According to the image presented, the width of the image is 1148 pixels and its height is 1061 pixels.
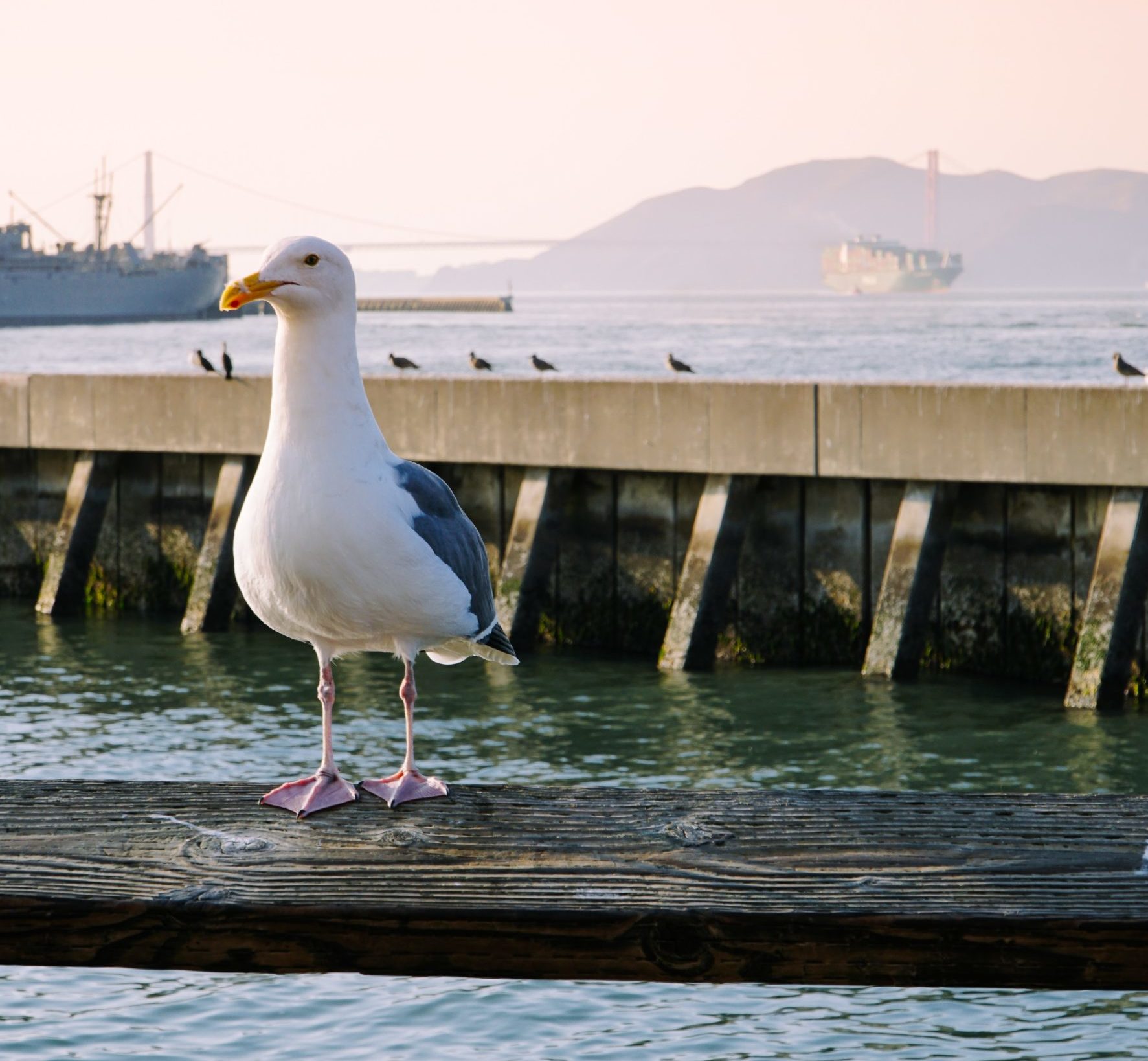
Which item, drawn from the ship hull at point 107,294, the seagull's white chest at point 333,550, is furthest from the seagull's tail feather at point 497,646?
the ship hull at point 107,294

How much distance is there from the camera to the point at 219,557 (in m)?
16.7

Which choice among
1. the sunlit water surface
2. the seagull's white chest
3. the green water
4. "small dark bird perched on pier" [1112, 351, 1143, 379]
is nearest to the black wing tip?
the seagull's white chest

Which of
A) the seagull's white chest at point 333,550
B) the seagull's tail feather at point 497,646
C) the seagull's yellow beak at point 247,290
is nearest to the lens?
the seagull's yellow beak at point 247,290

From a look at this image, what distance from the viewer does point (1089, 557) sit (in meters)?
13.6

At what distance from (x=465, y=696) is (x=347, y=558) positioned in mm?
10956

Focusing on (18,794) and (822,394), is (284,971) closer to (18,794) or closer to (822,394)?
(18,794)

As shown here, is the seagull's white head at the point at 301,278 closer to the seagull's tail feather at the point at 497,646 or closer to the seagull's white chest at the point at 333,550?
the seagull's white chest at the point at 333,550

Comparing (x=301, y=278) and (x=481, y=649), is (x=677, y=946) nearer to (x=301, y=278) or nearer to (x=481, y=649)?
(x=301, y=278)

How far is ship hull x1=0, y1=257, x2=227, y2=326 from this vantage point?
14433 cm

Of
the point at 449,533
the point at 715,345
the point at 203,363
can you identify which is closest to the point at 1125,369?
the point at 203,363

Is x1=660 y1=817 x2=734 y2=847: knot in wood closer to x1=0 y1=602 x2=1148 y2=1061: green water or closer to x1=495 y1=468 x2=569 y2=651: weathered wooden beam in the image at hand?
x1=0 y1=602 x2=1148 y2=1061: green water

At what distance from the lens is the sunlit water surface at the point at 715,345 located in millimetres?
72562

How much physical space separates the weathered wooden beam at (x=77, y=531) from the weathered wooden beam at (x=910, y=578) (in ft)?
28.4

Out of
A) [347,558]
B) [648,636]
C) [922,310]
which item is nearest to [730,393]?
[648,636]
